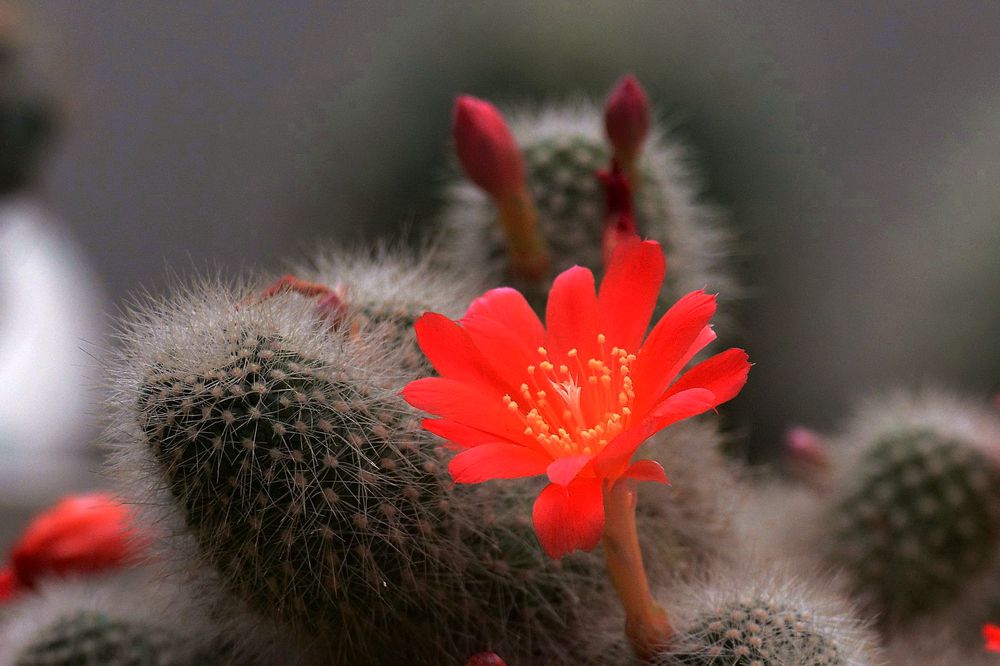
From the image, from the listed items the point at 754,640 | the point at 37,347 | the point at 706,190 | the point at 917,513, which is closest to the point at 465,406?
the point at 754,640

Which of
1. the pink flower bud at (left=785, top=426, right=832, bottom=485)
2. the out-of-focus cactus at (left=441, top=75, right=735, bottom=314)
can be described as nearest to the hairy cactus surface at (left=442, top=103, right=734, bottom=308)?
the out-of-focus cactus at (left=441, top=75, right=735, bottom=314)

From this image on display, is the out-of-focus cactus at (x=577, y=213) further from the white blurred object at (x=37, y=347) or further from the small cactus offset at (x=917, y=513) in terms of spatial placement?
the white blurred object at (x=37, y=347)

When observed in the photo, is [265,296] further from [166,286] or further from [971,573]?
[971,573]

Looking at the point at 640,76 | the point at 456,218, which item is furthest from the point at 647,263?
the point at 640,76

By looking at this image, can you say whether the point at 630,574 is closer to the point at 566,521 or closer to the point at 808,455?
the point at 566,521

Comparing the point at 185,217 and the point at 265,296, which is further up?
the point at 185,217

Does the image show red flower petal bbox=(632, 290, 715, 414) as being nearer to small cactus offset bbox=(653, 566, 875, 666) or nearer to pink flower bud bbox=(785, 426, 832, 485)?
small cactus offset bbox=(653, 566, 875, 666)
